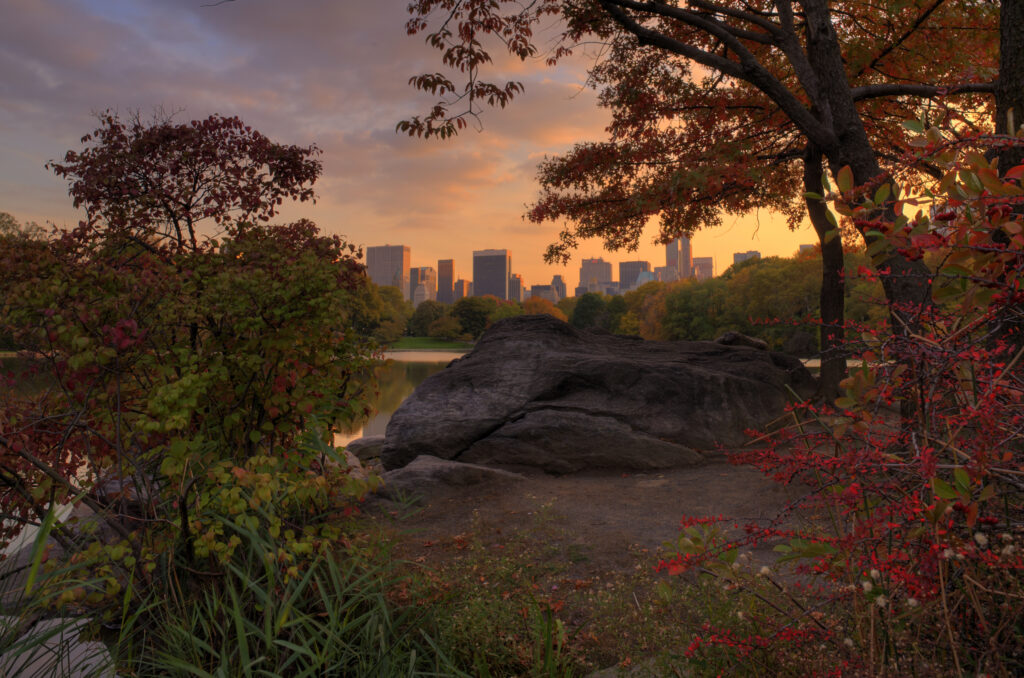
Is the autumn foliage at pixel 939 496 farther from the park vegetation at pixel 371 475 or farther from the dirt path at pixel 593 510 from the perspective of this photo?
the dirt path at pixel 593 510

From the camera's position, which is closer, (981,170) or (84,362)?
(981,170)

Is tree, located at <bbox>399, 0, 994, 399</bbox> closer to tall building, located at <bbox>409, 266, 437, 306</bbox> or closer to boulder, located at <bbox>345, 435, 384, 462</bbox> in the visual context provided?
boulder, located at <bbox>345, 435, 384, 462</bbox>

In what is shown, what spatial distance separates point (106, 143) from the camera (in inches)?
A: 270

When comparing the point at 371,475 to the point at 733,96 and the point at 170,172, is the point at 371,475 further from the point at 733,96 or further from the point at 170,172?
the point at 733,96

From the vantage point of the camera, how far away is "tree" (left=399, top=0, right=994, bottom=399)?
8055 mm

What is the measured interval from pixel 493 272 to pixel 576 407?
18219 cm

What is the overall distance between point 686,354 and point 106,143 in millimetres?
8313

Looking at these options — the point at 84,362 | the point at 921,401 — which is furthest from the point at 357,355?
the point at 921,401

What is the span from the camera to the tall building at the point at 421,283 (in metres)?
159

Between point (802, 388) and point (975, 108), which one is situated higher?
point (975, 108)

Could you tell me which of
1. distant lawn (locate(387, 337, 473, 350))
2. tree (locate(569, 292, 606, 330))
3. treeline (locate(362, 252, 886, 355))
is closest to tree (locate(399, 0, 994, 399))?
treeline (locate(362, 252, 886, 355))

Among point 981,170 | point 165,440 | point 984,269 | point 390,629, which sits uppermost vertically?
point 981,170

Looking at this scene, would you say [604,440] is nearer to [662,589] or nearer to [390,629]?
[390,629]

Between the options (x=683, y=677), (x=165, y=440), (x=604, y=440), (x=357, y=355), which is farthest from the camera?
(x=604, y=440)
